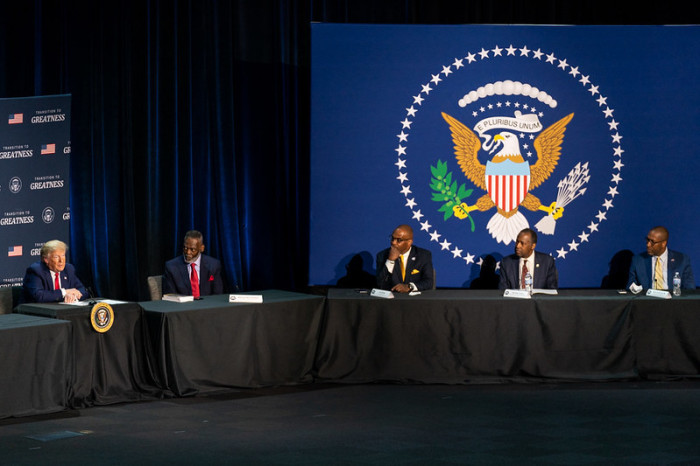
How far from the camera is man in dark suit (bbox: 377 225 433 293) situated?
6.62 meters

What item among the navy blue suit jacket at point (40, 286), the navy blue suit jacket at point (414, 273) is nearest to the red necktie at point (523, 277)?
the navy blue suit jacket at point (414, 273)

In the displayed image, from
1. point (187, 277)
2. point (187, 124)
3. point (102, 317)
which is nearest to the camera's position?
point (102, 317)

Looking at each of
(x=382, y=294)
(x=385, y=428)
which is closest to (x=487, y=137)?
(x=382, y=294)

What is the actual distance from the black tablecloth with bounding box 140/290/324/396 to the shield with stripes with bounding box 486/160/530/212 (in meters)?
2.04

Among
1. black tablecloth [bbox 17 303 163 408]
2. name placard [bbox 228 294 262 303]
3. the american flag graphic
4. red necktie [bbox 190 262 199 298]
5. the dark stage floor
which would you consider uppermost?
the american flag graphic

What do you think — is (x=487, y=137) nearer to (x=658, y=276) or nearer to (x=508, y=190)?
(x=508, y=190)

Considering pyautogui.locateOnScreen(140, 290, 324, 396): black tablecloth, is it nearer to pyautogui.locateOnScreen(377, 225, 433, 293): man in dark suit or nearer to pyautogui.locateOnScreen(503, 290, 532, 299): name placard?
pyautogui.locateOnScreen(377, 225, 433, 293): man in dark suit

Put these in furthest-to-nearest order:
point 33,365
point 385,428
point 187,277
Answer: point 187,277, point 33,365, point 385,428

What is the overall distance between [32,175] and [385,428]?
4330 mm

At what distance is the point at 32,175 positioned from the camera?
7.73m

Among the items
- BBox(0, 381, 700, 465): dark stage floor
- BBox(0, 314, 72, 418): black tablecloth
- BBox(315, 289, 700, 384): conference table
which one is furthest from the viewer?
BBox(315, 289, 700, 384): conference table

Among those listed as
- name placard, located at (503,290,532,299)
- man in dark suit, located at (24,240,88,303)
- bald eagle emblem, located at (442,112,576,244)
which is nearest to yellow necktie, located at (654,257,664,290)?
bald eagle emblem, located at (442,112,576,244)

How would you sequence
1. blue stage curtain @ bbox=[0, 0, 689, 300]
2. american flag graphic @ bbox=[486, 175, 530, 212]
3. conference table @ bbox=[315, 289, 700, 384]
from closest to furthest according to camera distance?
conference table @ bbox=[315, 289, 700, 384]
american flag graphic @ bbox=[486, 175, 530, 212]
blue stage curtain @ bbox=[0, 0, 689, 300]

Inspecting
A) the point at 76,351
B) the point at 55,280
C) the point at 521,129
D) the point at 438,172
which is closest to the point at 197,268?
the point at 55,280
